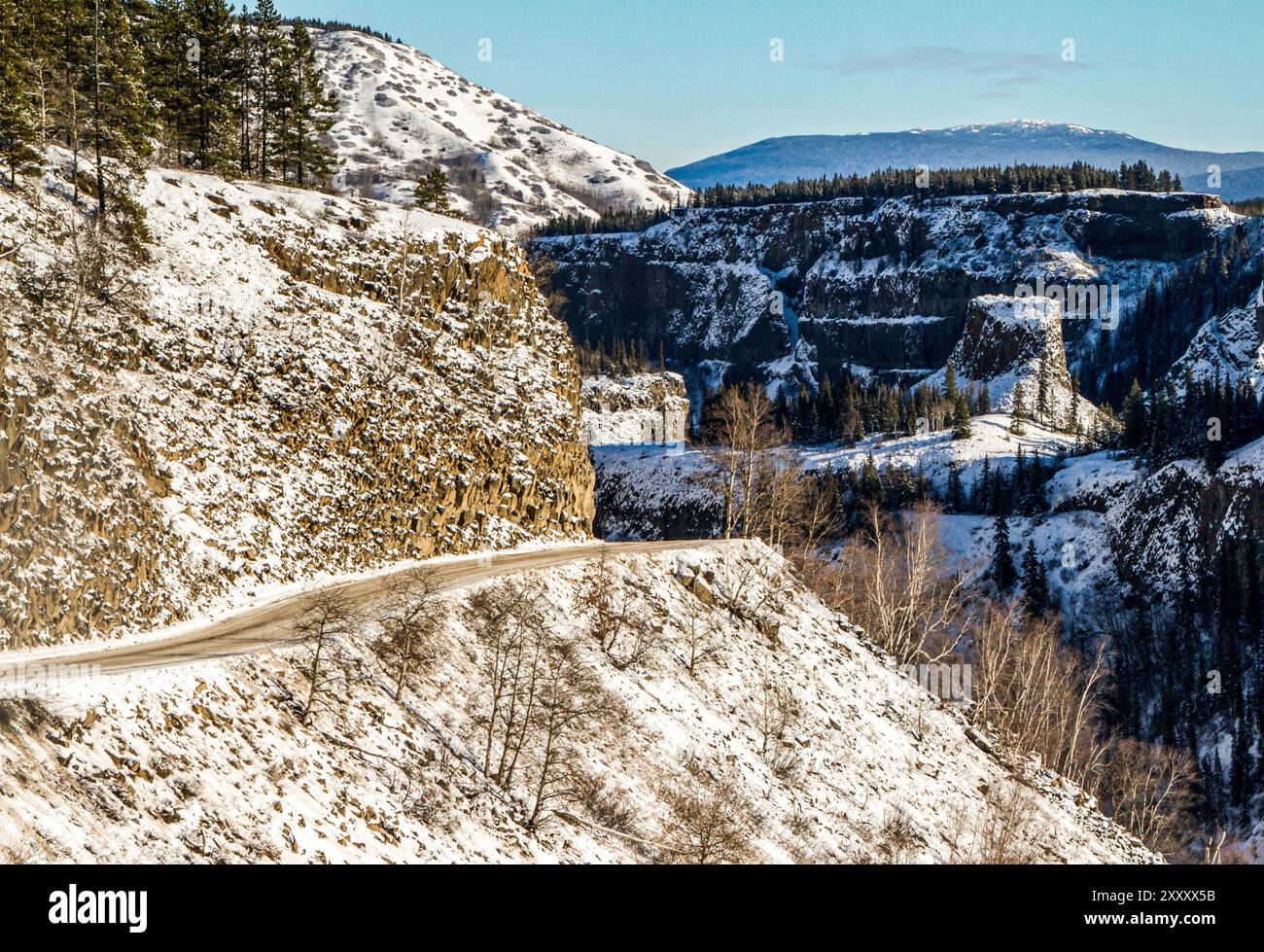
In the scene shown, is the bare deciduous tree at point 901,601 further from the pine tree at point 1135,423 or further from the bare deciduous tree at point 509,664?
the pine tree at point 1135,423

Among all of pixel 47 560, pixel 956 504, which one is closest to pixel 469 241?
pixel 47 560

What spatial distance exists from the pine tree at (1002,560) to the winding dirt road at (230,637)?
341 ft

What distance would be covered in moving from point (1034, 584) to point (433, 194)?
90.6 metres

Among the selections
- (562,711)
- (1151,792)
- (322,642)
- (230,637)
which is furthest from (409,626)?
(1151,792)

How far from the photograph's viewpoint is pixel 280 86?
227 ft

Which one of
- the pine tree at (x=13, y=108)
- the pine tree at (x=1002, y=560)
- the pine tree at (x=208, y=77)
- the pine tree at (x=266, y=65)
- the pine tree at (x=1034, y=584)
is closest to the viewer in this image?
the pine tree at (x=13, y=108)

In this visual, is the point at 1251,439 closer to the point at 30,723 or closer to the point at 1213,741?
the point at 1213,741

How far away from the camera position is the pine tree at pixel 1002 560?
465 feet

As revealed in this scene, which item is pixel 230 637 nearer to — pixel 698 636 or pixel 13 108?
pixel 698 636

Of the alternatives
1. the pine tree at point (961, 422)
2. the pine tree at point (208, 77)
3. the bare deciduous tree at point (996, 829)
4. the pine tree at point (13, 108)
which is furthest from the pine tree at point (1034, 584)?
the pine tree at point (13, 108)

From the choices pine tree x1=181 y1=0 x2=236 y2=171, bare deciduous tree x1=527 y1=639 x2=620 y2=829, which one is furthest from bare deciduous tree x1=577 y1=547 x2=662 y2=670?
pine tree x1=181 y1=0 x2=236 y2=171

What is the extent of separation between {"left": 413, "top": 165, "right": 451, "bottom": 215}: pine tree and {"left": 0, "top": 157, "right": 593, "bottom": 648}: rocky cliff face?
→ 15.3m

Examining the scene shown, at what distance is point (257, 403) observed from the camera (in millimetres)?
46781
